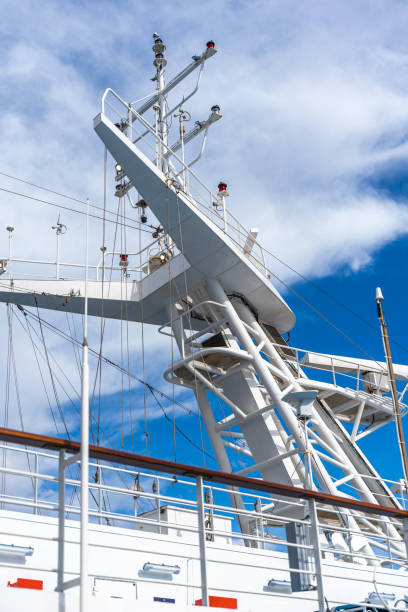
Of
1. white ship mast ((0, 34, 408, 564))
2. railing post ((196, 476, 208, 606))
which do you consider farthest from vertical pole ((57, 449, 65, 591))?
white ship mast ((0, 34, 408, 564))

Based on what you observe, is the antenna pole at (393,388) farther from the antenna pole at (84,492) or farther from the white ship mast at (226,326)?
the antenna pole at (84,492)

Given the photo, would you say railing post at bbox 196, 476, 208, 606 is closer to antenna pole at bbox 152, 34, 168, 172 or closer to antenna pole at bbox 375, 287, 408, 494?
antenna pole at bbox 375, 287, 408, 494

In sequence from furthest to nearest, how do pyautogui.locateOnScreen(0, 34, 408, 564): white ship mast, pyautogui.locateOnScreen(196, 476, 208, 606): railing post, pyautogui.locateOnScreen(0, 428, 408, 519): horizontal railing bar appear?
pyautogui.locateOnScreen(0, 34, 408, 564): white ship mast
pyautogui.locateOnScreen(196, 476, 208, 606): railing post
pyautogui.locateOnScreen(0, 428, 408, 519): horizontal railing bar

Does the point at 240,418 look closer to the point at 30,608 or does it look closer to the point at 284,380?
the point at 284,380

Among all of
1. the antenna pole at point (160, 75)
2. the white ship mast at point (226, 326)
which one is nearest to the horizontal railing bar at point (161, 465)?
the white ship mast at point (226, 326)

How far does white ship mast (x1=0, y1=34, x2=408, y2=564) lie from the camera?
1470 centimetres

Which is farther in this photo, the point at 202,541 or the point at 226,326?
the point at 226,326

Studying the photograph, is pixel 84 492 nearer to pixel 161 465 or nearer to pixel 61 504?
pixel 61 504

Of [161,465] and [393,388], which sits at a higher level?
[393,388]

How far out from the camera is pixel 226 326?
1645 cm

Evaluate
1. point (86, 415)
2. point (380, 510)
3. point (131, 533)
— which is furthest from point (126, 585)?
point (86, 415)

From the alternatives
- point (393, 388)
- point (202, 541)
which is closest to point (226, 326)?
point (393, 388)

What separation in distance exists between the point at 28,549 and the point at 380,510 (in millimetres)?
3772

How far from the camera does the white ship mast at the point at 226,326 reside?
14703 millimetres
